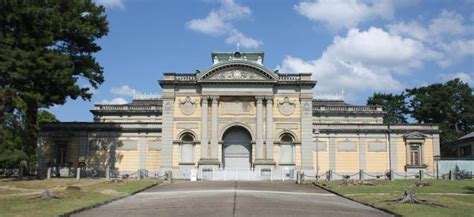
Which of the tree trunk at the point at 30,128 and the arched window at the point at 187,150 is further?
the arched window at the point at 187,150

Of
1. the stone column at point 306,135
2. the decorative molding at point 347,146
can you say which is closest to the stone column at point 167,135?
the stone column at point 306,135

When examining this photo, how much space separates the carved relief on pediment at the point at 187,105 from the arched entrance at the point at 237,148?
4.21 m

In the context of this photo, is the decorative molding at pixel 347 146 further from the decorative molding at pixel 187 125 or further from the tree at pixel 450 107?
the tree at pixel 450 107

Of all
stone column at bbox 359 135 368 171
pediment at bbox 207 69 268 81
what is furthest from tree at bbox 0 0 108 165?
stone column at bbox 359 135 368 171

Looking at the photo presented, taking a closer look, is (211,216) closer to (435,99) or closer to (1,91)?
(1,91)

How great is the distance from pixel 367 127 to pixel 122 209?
40300 mm

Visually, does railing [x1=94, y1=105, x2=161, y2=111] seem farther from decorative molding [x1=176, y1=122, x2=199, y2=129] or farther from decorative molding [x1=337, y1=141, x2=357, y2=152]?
decorative molding [x1=337, y1=141, x2=357, y2=152]

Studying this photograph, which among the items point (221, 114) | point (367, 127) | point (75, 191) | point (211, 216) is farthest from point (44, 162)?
point (211, 216)

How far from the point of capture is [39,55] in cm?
3894

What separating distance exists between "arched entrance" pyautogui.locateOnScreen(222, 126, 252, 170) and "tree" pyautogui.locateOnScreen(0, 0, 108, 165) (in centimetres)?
1566

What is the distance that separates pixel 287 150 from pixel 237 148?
5.06 metres

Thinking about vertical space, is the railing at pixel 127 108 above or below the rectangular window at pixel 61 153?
above

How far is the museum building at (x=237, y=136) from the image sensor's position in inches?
2042

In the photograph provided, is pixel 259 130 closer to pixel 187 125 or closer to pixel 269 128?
pixel 269 128
